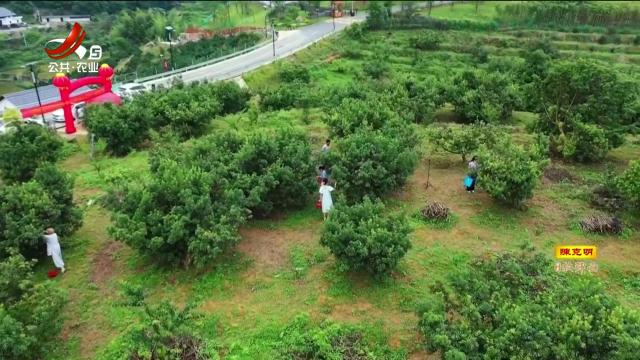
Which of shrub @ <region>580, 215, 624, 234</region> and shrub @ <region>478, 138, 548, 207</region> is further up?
shrub @ <region>478, 138, 548, 207</region>

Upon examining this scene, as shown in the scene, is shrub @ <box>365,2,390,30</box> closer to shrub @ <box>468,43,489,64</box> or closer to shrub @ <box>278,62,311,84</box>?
shrub @ <box>468,43,489,64</box>

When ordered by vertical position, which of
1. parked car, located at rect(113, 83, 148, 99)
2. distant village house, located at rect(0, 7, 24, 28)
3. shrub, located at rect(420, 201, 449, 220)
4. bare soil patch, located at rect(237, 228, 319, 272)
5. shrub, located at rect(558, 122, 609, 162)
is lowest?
bare soil patch, located at rect(237, 228, 319, 272)

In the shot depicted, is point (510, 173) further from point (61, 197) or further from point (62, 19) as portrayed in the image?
point (62, 19)

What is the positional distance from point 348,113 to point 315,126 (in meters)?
4.10

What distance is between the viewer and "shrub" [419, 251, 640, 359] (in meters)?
7.47

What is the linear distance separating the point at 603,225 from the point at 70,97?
23853mm

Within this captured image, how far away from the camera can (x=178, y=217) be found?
10820mm

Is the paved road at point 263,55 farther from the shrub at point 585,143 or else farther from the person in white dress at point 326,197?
the shrub at point 585,143

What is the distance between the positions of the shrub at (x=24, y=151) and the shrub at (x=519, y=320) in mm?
12575

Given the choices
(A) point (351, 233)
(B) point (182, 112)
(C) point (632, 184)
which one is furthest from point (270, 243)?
(B) point (182, 112)

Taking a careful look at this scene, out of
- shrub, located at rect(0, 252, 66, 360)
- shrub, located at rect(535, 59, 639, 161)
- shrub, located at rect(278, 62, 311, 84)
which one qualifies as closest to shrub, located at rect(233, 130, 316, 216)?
shrub, located at rect(0, 252, 66, 360)

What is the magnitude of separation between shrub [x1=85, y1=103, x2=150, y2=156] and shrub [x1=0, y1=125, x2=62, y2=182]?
217 centimetres

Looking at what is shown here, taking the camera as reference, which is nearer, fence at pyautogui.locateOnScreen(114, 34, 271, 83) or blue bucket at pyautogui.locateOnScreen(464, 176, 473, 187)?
Result: blue bucket at pyautogui.locateOnScreen(464, 176, 473, 187)

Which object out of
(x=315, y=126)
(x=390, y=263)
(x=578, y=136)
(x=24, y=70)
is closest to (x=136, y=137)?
(x=315, y=126)
